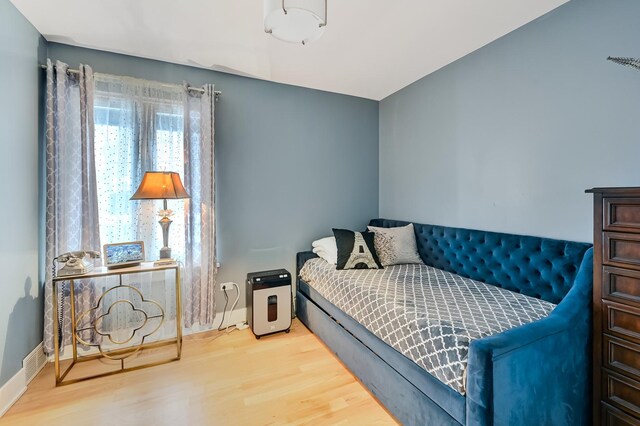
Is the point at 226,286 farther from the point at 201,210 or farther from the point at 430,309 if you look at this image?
the point at 430,309

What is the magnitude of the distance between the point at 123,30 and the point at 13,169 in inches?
48.2

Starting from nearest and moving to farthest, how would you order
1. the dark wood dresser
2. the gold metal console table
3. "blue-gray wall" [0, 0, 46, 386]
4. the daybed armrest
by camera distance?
the daybed armrest → the dark wood dresser → "blue-gray wall" [0, 0, 46, 386] → the gold metal console table

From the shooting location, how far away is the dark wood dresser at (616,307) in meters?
1.19

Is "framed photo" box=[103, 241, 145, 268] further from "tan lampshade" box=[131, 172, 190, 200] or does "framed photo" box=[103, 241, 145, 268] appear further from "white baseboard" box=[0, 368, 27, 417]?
"white baseboard" box=[0, 368, 27, 417]

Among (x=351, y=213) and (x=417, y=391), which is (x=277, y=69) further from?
(x=417, y=391)

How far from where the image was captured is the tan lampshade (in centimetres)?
212

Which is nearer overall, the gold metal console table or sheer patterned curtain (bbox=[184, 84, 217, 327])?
the gold metal console table

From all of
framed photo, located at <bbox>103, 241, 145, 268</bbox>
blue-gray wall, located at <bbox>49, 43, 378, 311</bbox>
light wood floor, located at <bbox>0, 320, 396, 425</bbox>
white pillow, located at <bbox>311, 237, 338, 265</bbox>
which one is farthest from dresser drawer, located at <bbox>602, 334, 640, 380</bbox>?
framed photo, located at <bbox>103, 241, 145, 268</bbox>

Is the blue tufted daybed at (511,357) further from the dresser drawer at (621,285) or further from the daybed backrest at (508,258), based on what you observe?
the dresser drawer at (621,285)

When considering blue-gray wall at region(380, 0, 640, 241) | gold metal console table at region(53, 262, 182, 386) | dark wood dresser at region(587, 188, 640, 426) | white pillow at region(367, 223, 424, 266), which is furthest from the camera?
Result: white pillow at region(367, 223, 424, 266)

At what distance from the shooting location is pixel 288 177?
121 inches

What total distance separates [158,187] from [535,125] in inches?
111

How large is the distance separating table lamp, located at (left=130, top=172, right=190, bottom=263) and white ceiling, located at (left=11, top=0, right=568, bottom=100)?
1082 millimetres

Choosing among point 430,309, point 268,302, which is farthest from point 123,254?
point 430,309
